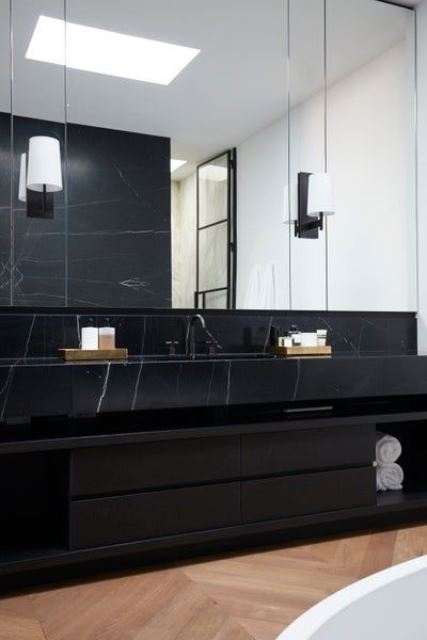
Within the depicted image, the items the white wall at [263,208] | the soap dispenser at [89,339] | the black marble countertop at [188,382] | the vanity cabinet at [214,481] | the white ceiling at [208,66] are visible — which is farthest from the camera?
the white wall at [263,208]

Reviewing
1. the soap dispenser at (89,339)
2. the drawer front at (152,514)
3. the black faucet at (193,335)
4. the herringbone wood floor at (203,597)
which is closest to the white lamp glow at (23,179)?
the soap dispenser at (89,339)

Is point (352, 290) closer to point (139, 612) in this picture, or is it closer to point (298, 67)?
point (298, 67)

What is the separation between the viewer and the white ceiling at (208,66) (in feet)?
9.11

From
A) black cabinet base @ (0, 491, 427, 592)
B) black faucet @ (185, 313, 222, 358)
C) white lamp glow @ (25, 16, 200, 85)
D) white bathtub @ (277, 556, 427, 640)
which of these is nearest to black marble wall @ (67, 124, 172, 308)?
black faucet @ (185, 313, 222, 358)

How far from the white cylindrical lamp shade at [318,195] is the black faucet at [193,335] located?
2.85 feet

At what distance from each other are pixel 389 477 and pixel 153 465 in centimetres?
124

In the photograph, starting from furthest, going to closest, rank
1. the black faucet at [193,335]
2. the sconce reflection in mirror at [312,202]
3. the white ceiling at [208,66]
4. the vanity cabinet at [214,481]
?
1. the sconce reflection in mirror at [312,202]
2. the black faucet at [193,335]
3. the white ceiling at [208,66]
4. the vanity cabinet at [214,481]

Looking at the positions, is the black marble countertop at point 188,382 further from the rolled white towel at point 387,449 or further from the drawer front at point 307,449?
the rolled white towel at point 387,449

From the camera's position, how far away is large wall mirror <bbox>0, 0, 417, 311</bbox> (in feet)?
9.00

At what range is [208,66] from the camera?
3129 millimetres

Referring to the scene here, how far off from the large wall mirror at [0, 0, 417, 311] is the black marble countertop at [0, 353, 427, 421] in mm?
497

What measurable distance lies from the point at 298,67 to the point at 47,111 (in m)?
1.39


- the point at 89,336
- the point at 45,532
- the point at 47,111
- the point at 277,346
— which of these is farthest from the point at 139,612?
the point at 47,111

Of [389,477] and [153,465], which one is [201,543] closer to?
[153,465]
